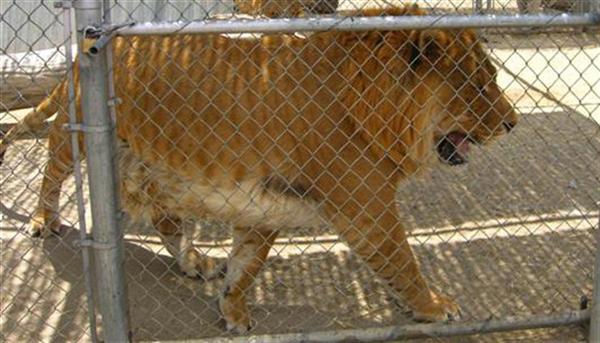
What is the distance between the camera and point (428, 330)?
367cm

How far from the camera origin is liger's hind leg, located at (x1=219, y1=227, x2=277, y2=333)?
164 inches

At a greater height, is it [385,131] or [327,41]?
[327,41]

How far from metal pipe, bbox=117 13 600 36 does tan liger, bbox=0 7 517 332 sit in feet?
2.00

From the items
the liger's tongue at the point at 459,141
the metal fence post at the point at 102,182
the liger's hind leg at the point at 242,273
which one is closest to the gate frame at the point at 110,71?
the metal fence post at the point at 102,182

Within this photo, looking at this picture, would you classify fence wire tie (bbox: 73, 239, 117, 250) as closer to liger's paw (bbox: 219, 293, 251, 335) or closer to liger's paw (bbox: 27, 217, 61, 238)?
liger's paw (bbox: 219, 293, 251, 335)

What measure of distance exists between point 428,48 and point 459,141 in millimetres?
531

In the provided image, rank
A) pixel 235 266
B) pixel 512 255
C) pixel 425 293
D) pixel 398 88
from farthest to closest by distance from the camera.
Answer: pixel 512 255, pixel 235 266, pixel 425 293, pixel 398 88

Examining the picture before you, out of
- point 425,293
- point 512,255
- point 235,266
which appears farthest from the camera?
point 512,255

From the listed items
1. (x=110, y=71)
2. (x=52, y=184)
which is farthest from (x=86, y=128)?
(x=52, y=184)

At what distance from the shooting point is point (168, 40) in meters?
3.87

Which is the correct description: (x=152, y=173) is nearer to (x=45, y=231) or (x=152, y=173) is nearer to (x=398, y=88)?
(x=398, y=88)

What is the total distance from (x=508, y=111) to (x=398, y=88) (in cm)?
55

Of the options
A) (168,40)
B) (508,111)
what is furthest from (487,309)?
(168,40)

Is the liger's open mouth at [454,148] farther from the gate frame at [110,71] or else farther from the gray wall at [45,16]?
the gray wall at [45,16]
